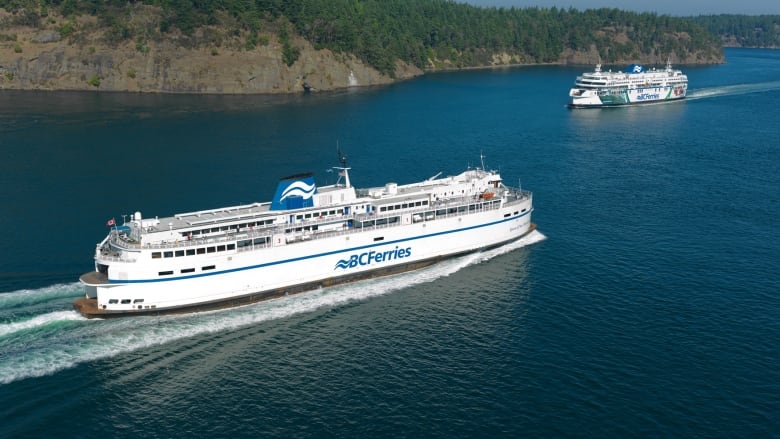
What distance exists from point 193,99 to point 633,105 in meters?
107

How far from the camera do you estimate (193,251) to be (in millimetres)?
57562

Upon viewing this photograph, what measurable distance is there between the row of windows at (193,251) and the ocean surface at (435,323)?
504 cm

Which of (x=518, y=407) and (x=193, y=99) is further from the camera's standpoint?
(x=193, y=99)

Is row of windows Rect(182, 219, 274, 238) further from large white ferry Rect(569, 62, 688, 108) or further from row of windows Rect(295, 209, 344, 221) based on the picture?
large white ferry Rect(569, 62, 688, 108)

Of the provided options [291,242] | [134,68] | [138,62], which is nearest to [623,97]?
[138,62]

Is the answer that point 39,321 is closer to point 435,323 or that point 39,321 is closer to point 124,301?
point 124,301

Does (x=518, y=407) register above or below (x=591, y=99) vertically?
below

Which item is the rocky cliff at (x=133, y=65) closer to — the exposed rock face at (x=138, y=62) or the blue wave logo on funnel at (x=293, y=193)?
the exposed rock face at (x=138, y=62)

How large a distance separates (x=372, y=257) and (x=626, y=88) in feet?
433

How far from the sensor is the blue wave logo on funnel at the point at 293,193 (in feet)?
210

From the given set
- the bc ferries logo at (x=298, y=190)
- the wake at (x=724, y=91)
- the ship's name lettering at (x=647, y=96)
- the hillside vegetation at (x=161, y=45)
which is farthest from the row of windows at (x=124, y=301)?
the wake at (x=724, y=91)

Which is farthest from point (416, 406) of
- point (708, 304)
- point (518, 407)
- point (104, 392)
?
point (708, 304)

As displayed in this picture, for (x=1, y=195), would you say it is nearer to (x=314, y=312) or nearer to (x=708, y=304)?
(x=314, y=312)

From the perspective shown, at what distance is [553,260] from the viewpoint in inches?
2712
